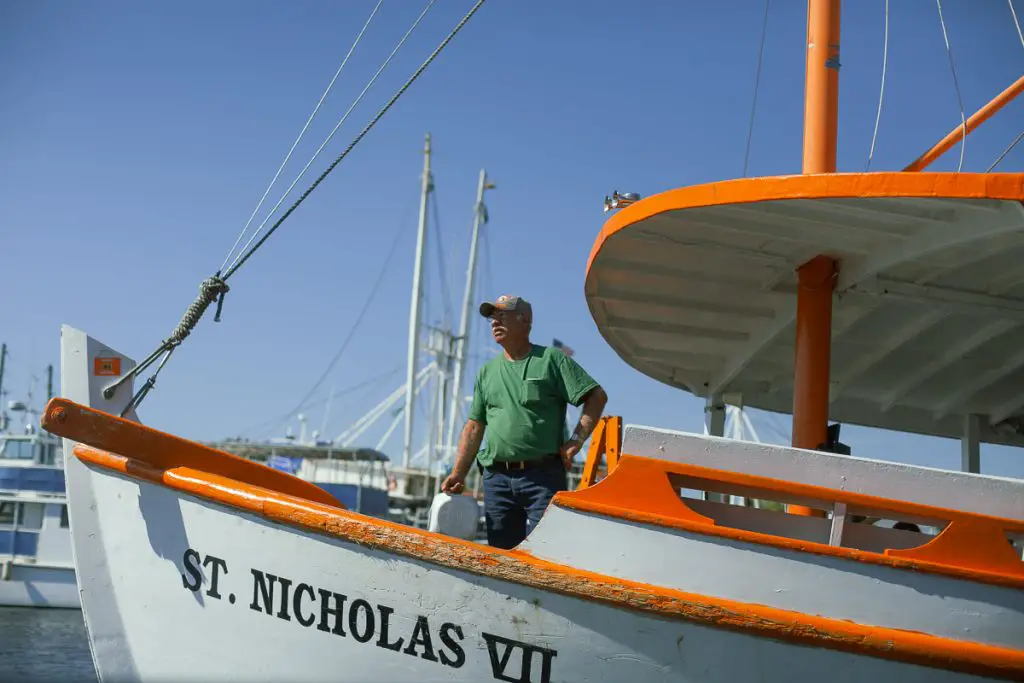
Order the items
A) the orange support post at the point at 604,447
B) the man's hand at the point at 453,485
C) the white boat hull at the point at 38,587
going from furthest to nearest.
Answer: the white boat hull at the point at 38,587 < the man's hand at the point at 453,485 < the orange support post at the point at 604,447

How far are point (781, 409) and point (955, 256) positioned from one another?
12.0ft

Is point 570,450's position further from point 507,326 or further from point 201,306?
point 201,306

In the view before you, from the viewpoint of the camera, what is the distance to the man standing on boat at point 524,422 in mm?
4680

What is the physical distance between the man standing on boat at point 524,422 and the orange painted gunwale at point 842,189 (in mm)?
866

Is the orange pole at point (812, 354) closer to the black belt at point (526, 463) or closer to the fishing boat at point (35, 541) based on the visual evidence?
the black belt at point (526, 463)

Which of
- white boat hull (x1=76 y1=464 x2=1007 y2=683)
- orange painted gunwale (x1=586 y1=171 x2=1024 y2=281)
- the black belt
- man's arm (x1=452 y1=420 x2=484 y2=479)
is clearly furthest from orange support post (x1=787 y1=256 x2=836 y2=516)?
white boat hull (x1=76 y1=464 x2=1007 y2=683)

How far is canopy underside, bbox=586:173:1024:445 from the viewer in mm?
4453

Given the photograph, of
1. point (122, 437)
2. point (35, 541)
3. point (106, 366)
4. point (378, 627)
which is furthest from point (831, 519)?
point (35, 541)

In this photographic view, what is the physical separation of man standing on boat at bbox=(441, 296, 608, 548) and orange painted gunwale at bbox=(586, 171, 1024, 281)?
0.87 metres

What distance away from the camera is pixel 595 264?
5.97 m

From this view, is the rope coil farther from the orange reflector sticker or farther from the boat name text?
the boat name text

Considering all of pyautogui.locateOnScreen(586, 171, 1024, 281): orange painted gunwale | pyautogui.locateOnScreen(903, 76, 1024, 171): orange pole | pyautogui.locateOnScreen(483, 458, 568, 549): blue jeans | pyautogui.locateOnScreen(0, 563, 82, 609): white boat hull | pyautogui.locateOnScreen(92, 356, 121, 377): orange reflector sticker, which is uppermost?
pyautogui.locateOnScreen(903, 76, 1024, 171): orange pole

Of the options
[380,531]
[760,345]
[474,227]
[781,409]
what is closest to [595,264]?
[760,345]

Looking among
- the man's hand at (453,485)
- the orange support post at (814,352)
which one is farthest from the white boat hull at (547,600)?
the orange support post at (814,352)
